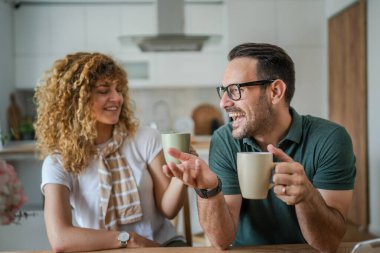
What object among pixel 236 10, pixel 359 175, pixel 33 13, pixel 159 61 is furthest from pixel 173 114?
pixel 359 175

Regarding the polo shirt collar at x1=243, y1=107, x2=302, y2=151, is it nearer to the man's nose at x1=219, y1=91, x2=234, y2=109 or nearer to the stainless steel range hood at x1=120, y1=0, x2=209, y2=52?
the man's nose at x1=219, y1=91, x2=234, y2=109

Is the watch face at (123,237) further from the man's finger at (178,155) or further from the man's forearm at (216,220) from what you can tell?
the man's finger at (178,155)

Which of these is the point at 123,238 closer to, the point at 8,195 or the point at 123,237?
the point at 123,237

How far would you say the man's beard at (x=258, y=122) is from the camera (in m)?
1.36

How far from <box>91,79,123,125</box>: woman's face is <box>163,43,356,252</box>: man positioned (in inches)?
17.5

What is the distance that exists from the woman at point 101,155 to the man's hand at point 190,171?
46 centimetres

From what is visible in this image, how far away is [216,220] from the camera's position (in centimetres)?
121

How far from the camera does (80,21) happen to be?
468cm

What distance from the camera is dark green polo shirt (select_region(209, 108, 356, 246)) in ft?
4.26

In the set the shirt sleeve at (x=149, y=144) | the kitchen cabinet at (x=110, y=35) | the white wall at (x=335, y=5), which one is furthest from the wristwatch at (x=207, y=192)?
the kitchen cabinet at (x=110, y=35)

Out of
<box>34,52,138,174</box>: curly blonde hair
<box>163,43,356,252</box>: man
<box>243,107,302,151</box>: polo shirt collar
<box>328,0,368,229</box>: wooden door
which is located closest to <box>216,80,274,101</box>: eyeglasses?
<box>163,43,356,252</box>: man

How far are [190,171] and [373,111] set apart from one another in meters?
2.95

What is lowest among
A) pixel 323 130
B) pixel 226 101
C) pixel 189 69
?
pixel 323 130

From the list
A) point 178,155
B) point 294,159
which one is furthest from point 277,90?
point 178,155
